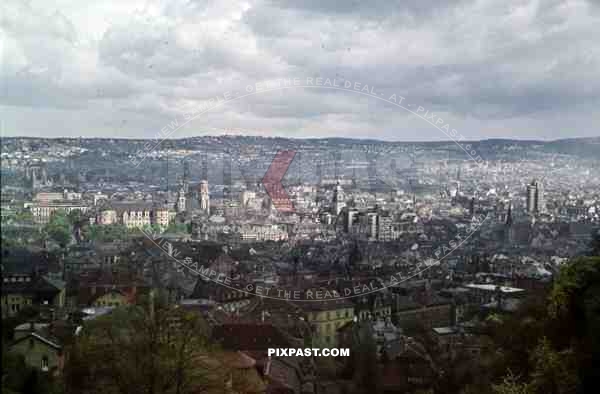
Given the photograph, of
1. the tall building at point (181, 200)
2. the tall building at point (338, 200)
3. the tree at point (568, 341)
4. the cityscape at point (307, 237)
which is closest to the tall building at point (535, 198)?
the cityscape at point (307, 237)

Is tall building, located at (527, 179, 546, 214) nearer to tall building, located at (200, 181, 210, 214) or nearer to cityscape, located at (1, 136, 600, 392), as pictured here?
cityscape, located at (1, 136, 600, 392)

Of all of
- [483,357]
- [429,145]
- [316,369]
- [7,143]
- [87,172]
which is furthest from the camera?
[87,172]

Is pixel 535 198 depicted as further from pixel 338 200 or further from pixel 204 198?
pixel 204 198

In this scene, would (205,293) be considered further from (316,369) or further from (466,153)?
(466,153)

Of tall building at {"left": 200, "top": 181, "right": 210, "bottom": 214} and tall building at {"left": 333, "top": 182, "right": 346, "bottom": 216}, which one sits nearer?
tall building at {"left": 333, "top": 182, "right": 346, "bottom": 216}

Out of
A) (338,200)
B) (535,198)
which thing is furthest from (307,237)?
(535,198)

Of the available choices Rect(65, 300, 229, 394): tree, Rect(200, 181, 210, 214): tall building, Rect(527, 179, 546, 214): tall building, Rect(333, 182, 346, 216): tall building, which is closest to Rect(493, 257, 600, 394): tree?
Rect(65, 300, 229, 394): tree

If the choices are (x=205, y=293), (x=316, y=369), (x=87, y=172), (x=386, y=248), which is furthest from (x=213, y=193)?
(x=316, y=369)
